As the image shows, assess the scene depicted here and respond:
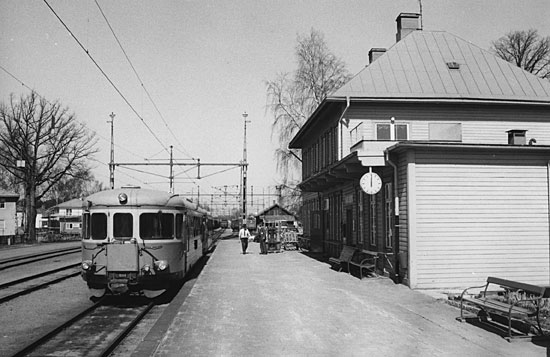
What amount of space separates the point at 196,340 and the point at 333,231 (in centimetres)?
1715

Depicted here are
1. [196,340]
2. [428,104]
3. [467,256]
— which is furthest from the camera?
[428,104]

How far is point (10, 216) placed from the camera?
2169 inches

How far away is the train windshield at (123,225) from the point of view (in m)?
11.8

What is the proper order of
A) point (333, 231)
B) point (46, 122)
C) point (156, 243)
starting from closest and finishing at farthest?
point (156, 243) < point (333, 231) < point (46, 122)

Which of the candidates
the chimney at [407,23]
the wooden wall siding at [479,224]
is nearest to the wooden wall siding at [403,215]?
the wooden wall siding at [479,224]

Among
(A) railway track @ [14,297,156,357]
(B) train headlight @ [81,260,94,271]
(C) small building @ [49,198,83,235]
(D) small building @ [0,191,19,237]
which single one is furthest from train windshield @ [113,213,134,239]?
(C) small building @ [49,198,83,235]

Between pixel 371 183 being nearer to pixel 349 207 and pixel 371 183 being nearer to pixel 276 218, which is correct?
pixel 349 207

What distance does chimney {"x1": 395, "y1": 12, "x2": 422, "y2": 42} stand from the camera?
80.9ft

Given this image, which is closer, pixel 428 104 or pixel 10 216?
pixel 428 104

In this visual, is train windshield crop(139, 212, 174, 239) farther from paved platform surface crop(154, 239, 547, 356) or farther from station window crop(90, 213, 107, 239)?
paved platform surface crop(154, 239, 547, 356)

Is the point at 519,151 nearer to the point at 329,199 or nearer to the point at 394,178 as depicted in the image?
the point at 394,178

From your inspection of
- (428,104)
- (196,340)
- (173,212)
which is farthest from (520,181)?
(196,340)

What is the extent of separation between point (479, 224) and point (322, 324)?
20.7ft

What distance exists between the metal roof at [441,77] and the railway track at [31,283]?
10.8 meters
